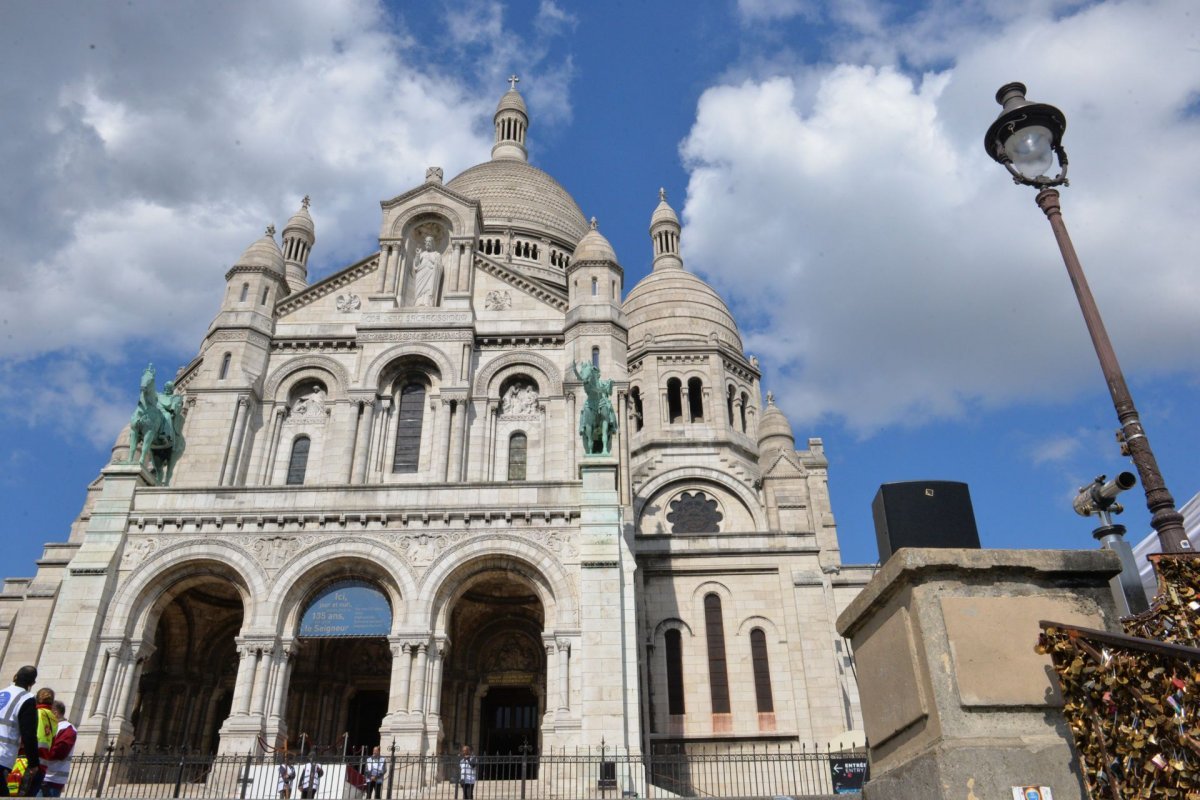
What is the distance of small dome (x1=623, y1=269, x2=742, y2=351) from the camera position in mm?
43906

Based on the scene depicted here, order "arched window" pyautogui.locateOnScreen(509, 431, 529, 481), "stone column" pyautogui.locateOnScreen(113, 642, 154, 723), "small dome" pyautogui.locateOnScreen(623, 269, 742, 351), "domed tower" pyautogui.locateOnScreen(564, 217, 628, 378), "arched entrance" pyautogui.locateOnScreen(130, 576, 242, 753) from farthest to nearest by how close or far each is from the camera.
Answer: "small dome" pyautogui.locateOnScreen(623, 269, 742, 351) < "domed tower" pyautogui.locateOnScreen(564, 217, 628, 378) < "arched window" pyautogui.locateOnScreen(509, 431, 529, 481) < "arched entrance" pyautogui.locateOnScreen(130, 576, 242, 753) < "stone column" pyautogui.locateOnScreen(113, 642, 154, 723)

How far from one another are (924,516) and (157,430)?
73.5 ft

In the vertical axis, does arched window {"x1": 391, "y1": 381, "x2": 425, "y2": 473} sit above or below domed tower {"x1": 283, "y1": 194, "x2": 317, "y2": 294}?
below

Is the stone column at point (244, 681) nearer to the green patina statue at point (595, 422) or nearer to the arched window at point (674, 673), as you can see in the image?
the green patina statue at point (595, 422)

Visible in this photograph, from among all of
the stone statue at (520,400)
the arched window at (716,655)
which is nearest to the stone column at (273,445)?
the stone statue at (520,400)

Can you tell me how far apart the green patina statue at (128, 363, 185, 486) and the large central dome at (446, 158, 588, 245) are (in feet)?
88.4

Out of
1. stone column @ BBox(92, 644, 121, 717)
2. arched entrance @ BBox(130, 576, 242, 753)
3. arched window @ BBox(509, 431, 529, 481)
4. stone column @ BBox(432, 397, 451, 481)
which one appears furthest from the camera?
arched window @ BBox(509, 431, 529, 481)

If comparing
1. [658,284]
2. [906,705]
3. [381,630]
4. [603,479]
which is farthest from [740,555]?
[906,705]

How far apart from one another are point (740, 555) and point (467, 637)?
9197 mm

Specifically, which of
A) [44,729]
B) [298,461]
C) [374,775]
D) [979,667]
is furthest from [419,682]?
[979,667]

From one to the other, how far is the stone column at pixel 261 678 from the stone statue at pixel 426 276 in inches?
522

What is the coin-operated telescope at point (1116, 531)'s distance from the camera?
252 inches

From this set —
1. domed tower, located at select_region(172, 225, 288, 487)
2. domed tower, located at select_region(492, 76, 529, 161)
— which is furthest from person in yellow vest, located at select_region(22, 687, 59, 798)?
domed tower, located at select_region(492, 76, 529, 161)

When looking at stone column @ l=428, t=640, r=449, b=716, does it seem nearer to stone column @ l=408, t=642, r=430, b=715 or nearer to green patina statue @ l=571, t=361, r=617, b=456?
stone column @ l=408, t=642, r=430, b=715
